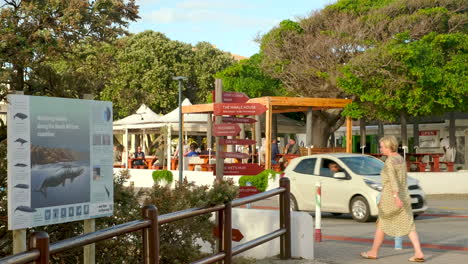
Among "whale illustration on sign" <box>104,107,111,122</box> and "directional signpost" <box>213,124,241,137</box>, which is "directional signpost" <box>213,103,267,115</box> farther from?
"whale illustration on sign" <box>104,107,111,122</box>

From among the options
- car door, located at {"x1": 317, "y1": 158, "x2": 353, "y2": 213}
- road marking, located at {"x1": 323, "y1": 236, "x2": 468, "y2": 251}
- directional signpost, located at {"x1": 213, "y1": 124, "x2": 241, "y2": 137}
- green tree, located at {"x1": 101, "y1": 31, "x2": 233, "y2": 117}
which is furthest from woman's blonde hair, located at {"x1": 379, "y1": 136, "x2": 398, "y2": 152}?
green tree, located at {"x1": 101, "y1": 31, "x2": 233, "y2": 117}

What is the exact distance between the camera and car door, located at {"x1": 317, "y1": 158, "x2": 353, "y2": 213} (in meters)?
16.7

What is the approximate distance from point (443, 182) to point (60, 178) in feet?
72.2

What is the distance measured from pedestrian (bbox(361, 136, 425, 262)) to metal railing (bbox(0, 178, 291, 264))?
4.92ft

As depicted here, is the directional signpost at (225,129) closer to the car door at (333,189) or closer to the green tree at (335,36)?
the car door at (333,189)

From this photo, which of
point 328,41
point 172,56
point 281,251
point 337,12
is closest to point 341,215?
point 281,251

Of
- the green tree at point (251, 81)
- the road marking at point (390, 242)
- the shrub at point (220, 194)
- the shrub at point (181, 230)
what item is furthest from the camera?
the green tree at point (251, 81)

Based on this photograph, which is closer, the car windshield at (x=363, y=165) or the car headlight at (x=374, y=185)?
the car headlight at (x=374, y=185)

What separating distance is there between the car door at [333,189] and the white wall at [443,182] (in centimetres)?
921

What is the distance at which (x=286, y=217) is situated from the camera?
30.6ft

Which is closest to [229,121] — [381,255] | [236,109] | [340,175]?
[236,109]

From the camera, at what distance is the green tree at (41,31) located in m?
7.79

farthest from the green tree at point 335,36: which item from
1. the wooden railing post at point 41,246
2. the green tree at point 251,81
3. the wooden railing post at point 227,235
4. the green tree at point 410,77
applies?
the wooden railing post at point 41,246

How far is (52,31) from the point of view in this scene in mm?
9008
